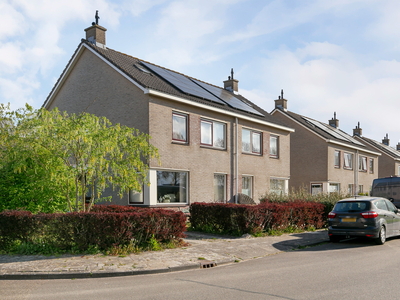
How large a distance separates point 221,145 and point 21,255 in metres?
11.6

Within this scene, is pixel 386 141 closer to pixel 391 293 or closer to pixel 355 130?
pixel 355 130

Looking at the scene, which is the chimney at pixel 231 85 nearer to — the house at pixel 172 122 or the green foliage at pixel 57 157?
the house at pixel 172 122

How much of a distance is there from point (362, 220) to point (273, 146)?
11692 millimetres

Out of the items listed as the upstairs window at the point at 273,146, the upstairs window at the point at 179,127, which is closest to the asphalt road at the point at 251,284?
the upstairs window at the point at 179,127

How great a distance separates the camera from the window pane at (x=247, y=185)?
65.6 ft

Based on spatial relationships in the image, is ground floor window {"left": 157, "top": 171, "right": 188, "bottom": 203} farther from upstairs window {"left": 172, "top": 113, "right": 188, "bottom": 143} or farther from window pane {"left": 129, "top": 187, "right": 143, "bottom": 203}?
upstairs window {"left": 172, "top": 113, "right": 188, "bottom": 143}

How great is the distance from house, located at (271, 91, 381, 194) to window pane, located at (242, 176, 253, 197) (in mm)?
8824

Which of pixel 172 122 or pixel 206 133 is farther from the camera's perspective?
pixel 206 133

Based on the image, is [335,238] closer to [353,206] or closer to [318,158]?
[353,206]

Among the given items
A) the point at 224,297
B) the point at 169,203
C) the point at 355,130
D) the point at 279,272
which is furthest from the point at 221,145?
the point at 355,130

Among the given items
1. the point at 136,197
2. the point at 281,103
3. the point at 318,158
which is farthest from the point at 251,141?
the point at 281,103

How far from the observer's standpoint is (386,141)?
60.0 meters

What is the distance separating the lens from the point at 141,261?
814cm

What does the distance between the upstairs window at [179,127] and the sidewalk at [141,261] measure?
617 cm
